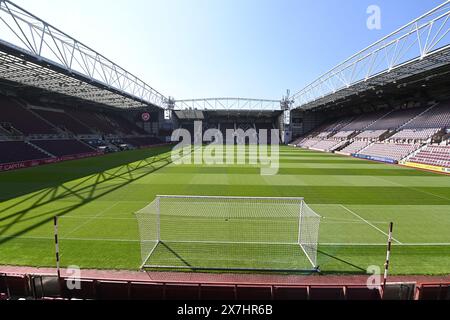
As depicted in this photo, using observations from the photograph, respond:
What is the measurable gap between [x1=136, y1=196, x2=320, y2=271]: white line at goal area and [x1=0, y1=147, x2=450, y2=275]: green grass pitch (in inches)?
11.3

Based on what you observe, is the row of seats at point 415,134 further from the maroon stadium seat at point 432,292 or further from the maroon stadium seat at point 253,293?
the maroon stadium seat at point 253,293

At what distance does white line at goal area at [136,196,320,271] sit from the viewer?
8625mm

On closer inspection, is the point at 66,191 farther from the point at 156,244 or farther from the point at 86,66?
the point at 86,66

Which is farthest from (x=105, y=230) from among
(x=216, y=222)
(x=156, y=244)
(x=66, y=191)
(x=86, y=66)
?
(x=86, y=66)

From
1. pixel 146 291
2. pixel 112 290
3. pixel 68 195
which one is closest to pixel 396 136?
pixel 68 195

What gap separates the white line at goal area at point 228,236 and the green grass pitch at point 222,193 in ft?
0.94

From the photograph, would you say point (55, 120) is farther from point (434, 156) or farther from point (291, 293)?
point (434, 156)

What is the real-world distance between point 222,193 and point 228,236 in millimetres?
6976

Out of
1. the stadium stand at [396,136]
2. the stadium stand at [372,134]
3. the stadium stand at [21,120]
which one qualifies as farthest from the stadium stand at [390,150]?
the stadium stand at [21,120]

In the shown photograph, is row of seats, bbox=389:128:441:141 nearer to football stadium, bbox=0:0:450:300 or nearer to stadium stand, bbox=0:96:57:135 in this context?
football stadium, bbox=0:0:450:300

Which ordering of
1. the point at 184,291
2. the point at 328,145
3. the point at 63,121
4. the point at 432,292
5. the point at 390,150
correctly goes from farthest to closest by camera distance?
the point at 328,145
the point at 63,121
the point at 390,150
the point at 184,291
the point at 432,292

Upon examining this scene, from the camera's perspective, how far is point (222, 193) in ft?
57.7

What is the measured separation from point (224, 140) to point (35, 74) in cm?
5688

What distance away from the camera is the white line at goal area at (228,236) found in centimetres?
862
